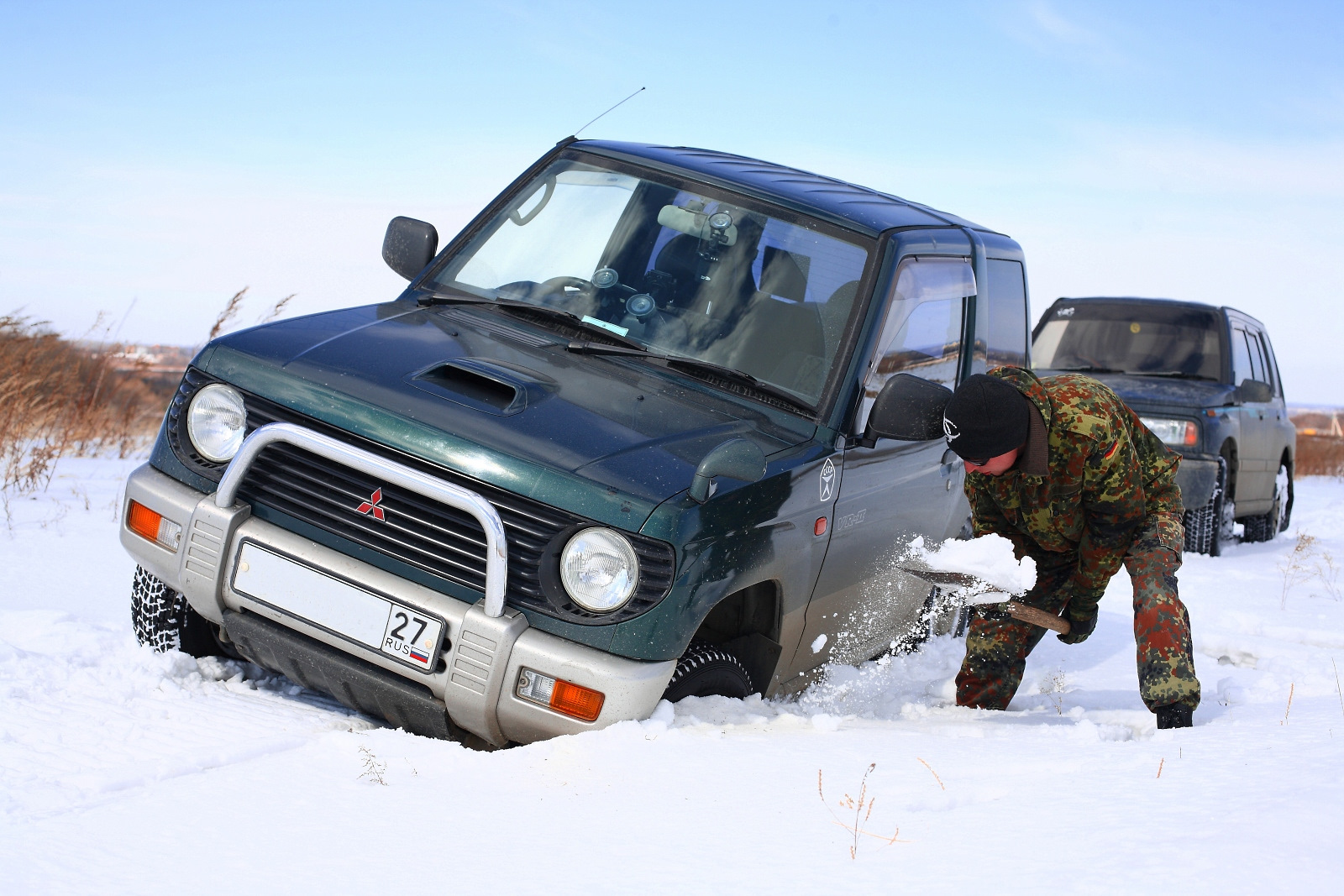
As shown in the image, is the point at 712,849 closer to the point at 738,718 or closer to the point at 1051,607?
the point at 738,718

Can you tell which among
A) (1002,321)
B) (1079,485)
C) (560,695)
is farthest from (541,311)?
(1002,321)

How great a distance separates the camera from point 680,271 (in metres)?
4.06

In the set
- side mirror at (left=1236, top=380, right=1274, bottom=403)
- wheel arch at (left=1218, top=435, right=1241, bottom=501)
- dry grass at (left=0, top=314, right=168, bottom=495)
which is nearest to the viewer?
dry grass at (left=0, top=314, right=168, bottom=495)

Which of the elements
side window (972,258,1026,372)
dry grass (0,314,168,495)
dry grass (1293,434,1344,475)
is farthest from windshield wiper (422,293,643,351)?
dry grass (1293,434,1344,475)

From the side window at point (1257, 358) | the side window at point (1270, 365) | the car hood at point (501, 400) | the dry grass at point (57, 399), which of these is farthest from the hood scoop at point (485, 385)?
the side window at point (1270, 365)

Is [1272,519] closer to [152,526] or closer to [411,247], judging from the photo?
[411,247]

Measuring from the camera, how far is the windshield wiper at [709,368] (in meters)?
3.70

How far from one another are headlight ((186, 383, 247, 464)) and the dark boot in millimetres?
3001

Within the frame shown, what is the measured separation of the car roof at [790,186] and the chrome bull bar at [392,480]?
1.87 m

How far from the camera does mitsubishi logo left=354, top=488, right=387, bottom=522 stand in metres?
3.04

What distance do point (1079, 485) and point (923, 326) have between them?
Result: 80 cm

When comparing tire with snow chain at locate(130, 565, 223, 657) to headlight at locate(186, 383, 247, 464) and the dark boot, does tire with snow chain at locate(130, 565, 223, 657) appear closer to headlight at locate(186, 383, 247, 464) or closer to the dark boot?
headlight at locate(186, 383, 247, 464)

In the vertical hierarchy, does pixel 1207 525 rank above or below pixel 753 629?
below

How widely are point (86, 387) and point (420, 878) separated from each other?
792cm
